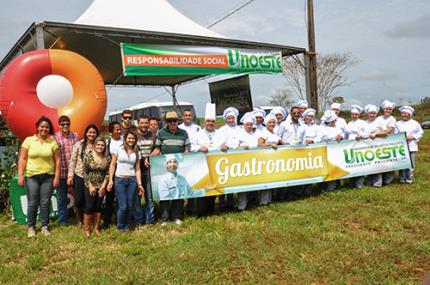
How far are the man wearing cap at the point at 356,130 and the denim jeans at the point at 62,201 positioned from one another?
495 cm

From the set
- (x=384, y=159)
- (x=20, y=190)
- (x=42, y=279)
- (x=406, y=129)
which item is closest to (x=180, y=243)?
(x=42, y=279)

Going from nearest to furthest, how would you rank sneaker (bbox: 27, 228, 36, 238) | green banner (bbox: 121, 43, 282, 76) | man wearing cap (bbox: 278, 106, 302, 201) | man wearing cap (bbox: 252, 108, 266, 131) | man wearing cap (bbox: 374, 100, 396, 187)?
sneaker (bbox: 27, 228, 36, 238), man wearing cap (bbox: 252, 108, 266, 131), man wearing cap (bbox: 278, 106, 302, 201), man wearing cap (bbox: 374, 100, 396, 187), green banner (bbox: 121, 43, 282, 76)

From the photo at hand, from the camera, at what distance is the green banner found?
7707 millimetres

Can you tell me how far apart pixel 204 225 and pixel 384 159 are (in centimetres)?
388

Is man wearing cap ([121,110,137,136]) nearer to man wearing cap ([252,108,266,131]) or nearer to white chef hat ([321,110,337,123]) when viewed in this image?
man wearing cap ([252,108,266,131])

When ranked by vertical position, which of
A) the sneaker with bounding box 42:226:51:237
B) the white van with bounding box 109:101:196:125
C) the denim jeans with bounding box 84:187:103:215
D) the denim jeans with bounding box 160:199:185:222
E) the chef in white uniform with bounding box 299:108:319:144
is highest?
the white van with bounding box 109:101:196:125

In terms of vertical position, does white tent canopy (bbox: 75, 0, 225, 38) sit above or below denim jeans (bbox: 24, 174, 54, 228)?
above

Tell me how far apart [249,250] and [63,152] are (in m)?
2.92

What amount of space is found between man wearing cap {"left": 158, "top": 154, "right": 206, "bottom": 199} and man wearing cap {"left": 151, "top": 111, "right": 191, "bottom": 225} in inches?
4.8

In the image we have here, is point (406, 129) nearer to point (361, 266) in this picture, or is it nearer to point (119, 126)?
point (361, 266)

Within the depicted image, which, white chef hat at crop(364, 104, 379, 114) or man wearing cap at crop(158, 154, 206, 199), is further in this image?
white chef hat at crop(364, 104, 379, 114)

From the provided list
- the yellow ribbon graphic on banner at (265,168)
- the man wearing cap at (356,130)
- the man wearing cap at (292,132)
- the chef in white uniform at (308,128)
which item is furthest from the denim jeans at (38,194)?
the man wearing cap at (356,130)

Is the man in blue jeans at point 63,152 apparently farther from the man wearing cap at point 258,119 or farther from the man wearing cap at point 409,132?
the man wearing cap at point 409,132

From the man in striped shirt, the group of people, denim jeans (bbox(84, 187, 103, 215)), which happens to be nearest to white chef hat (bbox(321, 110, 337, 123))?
the group of people
